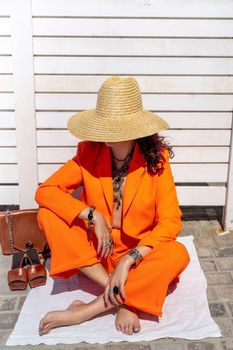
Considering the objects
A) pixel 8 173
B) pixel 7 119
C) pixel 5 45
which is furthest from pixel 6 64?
pixel 8 173

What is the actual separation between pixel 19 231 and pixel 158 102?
1538 mm

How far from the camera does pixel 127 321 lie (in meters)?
3.19

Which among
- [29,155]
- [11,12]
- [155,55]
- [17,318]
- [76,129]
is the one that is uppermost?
[11,12]

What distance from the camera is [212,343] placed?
122 inches

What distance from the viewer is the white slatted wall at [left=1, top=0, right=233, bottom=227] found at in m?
4.02

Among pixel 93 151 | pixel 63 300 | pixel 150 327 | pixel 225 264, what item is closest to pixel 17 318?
pixel 63 300

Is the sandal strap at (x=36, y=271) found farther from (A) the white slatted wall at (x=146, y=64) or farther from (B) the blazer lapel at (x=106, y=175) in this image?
(A) the white slatted wall at (x=146, y=64)

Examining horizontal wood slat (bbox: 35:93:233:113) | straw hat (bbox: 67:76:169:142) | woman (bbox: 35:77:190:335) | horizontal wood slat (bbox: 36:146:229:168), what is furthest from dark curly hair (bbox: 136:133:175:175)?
horizontal wood slat (bbox: 36:146:229:168)

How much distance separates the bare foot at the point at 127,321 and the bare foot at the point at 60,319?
9.3 inches

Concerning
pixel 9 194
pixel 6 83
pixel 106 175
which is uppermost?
pixel 6 83

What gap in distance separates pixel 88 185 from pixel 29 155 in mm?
990

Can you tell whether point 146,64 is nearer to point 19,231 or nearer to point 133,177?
point 133,177

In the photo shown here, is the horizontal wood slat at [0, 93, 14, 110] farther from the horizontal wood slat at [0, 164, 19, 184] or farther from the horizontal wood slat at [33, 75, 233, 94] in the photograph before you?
the horizontal wood slat at [0, 164, 19, 184]

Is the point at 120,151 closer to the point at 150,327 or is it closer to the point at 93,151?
the point at 93,151
